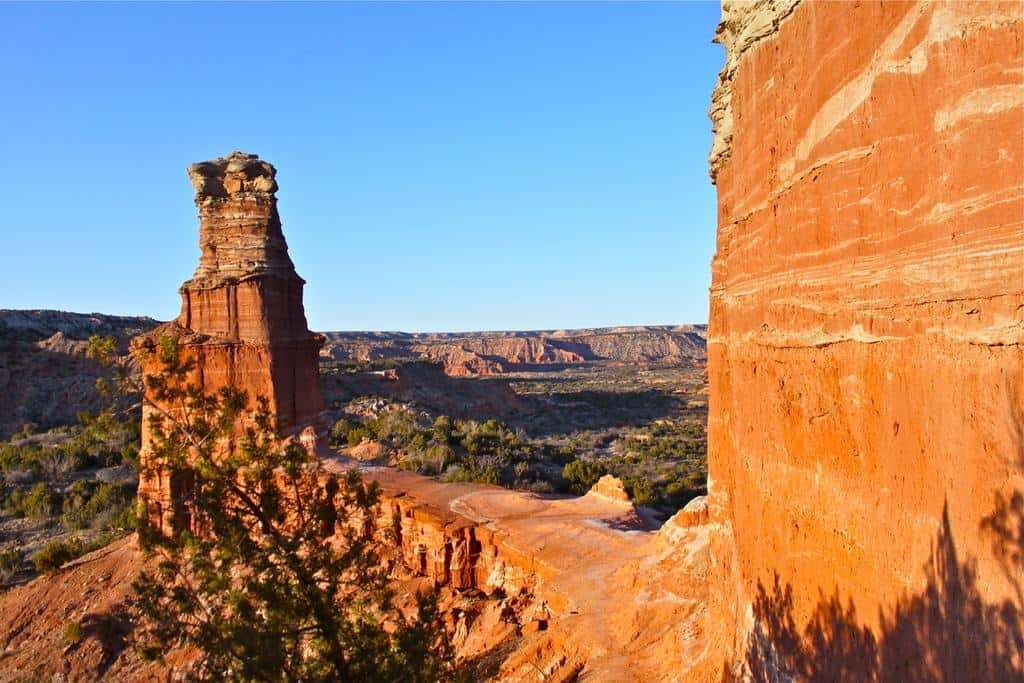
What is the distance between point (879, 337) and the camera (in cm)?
335

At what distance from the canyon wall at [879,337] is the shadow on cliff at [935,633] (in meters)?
0.01

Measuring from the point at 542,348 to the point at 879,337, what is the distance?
124 m

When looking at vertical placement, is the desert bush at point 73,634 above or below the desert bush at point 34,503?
below

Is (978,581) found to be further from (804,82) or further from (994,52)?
(804,82)

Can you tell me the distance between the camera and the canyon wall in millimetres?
2549

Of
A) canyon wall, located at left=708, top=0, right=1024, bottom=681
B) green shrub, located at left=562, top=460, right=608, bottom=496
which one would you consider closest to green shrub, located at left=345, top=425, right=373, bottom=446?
green shrub, located at left=562, top=460, right=608, bottom=496

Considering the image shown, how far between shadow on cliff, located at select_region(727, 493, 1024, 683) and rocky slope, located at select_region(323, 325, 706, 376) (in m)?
90.3

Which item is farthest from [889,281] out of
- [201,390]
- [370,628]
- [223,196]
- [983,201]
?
[223,196]

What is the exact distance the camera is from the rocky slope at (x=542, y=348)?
101m

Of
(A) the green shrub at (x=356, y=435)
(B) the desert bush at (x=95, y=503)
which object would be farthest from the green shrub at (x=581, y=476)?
(B) the desert bush at (x=95, y=503)

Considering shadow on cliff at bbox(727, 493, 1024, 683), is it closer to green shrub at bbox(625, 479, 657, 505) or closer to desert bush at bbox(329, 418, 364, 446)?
green shrub at bbox(625, 479, 657, 505)

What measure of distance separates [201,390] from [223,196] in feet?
41.6

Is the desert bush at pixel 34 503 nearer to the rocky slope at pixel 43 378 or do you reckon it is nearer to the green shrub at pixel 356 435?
the green shrub at pixel 356 435

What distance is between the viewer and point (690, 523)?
9609 millimetres
